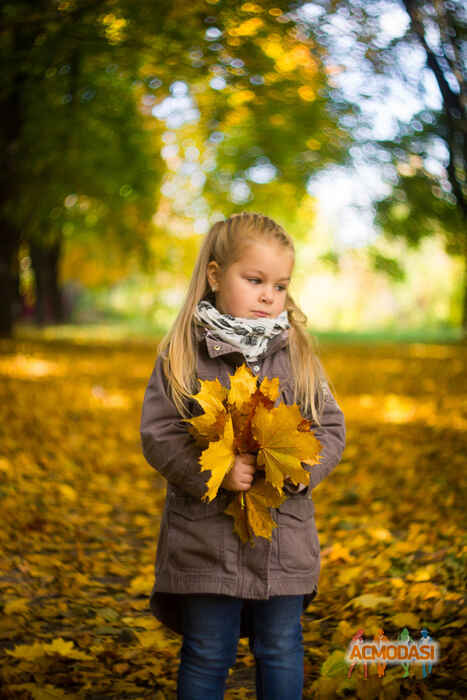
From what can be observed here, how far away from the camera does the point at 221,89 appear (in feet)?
38.8

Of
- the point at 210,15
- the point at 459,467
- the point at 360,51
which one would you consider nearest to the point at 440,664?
the point at 459,467

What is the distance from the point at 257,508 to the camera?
1938 mm

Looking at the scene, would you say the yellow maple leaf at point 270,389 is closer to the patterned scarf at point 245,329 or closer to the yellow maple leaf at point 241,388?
the yellow maple leaf at point 241,388

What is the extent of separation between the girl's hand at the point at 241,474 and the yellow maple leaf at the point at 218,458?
0.03 metres

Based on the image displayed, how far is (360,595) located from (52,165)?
40.1 ft

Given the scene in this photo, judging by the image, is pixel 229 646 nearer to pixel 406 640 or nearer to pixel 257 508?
pixel 257 508

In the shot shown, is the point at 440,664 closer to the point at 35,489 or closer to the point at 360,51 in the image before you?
the point at 35,489

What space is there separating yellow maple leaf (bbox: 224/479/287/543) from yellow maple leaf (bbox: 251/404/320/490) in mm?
78

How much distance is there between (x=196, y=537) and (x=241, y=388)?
0.49m

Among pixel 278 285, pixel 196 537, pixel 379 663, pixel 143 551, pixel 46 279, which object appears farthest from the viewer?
pixel 46 279

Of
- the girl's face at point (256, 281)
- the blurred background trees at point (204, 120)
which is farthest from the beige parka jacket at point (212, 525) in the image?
the blurred background trees at point (204, 120)

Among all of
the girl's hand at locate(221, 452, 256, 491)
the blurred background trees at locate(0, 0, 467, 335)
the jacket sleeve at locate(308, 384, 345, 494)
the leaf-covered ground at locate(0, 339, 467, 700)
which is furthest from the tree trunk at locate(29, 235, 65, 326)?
the girl's hand at locate(221, 452, 256, 491)
